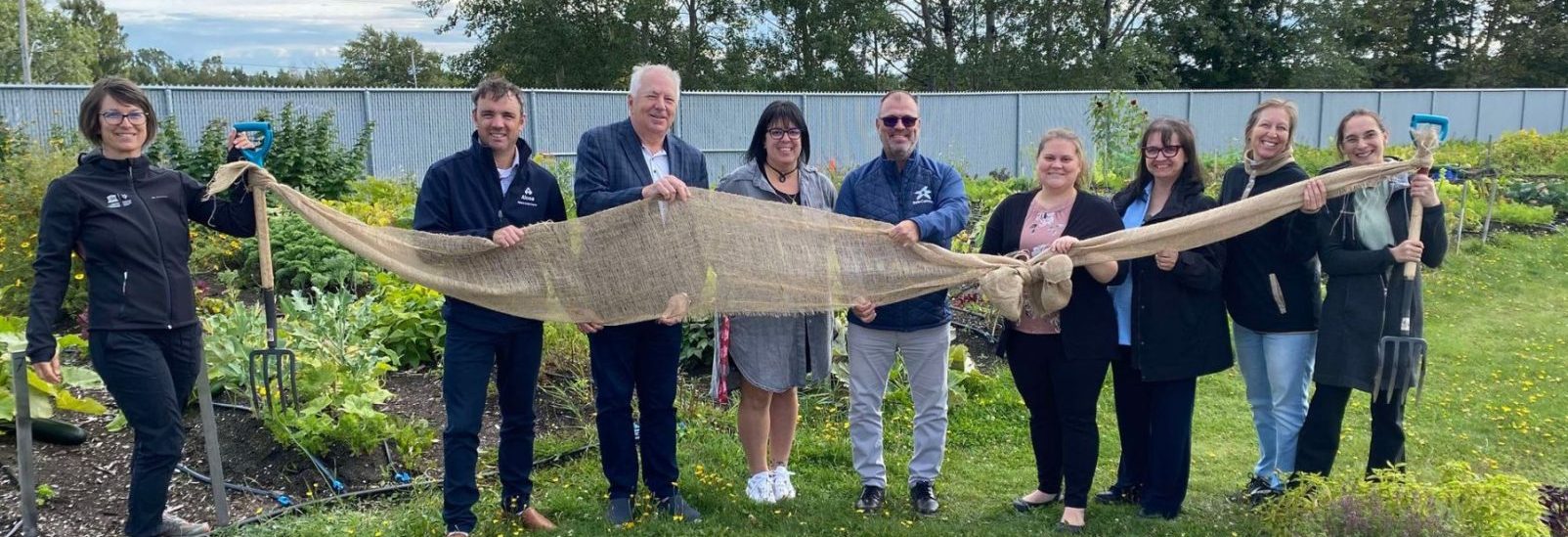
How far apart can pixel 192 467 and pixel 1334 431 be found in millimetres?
5043

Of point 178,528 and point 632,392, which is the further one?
point 632,392

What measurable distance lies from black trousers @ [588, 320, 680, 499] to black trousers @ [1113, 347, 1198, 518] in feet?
6.43

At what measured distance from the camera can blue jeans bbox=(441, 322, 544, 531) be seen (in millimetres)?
4113

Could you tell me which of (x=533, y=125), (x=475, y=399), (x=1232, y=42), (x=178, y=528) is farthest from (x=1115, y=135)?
(x=1232, y=42)

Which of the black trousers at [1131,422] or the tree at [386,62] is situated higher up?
the tree at [386,62]

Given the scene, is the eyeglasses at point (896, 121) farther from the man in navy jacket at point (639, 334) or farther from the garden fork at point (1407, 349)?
the garden fork at point (1407, 349)

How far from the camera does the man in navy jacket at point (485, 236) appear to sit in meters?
4.08

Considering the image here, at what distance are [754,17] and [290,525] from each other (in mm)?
31968

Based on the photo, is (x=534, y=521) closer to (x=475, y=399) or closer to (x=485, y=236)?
(x=475, y=399)

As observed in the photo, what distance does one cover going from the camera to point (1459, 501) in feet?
11.8

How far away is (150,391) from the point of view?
12.5 ft

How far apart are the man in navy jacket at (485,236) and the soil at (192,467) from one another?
0.93m

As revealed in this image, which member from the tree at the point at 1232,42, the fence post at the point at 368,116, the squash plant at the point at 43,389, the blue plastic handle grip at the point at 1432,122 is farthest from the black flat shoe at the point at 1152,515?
the tree at the point at 1232,42

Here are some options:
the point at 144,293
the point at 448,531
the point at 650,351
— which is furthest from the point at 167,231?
the point at 650,351
